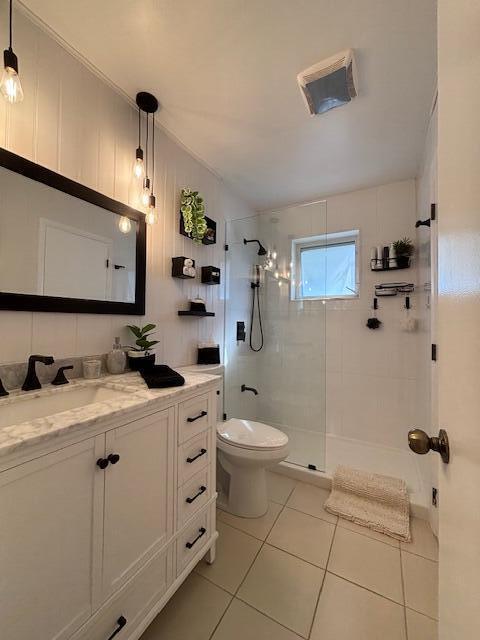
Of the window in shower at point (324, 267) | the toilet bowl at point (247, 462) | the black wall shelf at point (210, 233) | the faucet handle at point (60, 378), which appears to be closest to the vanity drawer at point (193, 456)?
the toilet bowl at point (247, 462)

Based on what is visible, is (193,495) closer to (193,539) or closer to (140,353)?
(193,539)

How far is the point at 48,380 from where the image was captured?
44.2 inches

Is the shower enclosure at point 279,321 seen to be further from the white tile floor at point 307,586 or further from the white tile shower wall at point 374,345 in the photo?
the white tile floor at point 307,586

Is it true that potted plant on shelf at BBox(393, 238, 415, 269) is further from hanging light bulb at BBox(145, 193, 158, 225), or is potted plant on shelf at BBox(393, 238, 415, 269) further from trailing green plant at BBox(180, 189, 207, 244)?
hanging light bulb at BBox(145, 193, 158, 225)

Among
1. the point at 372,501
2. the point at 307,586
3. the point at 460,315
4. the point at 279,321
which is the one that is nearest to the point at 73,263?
the point at 460,315

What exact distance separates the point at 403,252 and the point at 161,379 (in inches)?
87.3

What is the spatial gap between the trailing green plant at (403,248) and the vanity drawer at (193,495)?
2.23 m

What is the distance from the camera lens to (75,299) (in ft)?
4.03

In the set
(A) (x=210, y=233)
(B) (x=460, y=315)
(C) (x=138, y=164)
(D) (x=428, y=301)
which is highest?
(C) (x=138, y=164)

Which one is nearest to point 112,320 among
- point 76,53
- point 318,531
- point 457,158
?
point 76,53

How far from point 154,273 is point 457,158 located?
1.51m

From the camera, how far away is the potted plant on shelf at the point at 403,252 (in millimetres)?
2229

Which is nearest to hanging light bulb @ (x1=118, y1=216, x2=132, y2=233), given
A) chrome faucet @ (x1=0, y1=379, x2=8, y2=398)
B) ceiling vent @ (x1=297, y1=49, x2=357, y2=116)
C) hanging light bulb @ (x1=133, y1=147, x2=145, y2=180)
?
hanging light bulb @ (x1=133, y1=147, x2=145, y2=180)

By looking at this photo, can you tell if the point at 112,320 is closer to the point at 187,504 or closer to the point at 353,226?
the point at 187,504
